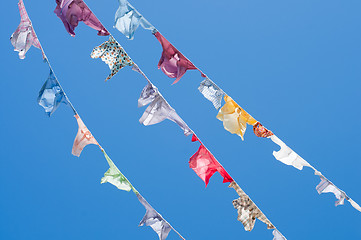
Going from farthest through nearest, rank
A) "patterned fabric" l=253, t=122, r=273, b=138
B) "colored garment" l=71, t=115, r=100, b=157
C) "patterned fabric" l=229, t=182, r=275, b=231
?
"colored garment" l=71, t=115, r=100, b=157
"patterned fabric" l=229, t=182, r=275, b=231
"patterned fabric" l=253, t=122, r=273, b=138

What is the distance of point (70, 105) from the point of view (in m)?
4.07

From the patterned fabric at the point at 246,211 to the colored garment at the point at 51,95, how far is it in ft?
5.01

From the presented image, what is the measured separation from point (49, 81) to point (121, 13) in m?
0.88

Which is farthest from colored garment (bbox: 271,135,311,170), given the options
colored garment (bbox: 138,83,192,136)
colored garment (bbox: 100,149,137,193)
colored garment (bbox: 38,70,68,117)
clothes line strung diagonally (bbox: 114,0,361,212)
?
colored garment (bbox: 38,70,68,117)

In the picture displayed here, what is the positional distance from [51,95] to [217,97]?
1372 mm

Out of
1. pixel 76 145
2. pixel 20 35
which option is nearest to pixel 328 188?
pixel 76 145

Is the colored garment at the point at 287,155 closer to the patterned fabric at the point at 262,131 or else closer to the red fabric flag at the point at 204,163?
the patterned fabric at the point at 262,131

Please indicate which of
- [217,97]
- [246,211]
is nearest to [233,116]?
[217,97]

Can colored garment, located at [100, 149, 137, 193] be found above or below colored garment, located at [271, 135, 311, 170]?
above

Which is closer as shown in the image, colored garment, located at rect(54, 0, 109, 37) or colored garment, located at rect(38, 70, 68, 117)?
colored garment, located at rect(54, 0, 109, 37)

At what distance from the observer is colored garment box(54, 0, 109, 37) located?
3.83m

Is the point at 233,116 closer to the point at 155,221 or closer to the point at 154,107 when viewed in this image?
the point at 154,107

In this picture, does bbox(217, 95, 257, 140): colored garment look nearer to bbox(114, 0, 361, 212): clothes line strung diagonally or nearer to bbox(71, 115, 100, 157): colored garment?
bbox(114, 0, 361, 212): clothes line strung diagonally

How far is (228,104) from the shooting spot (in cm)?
381
